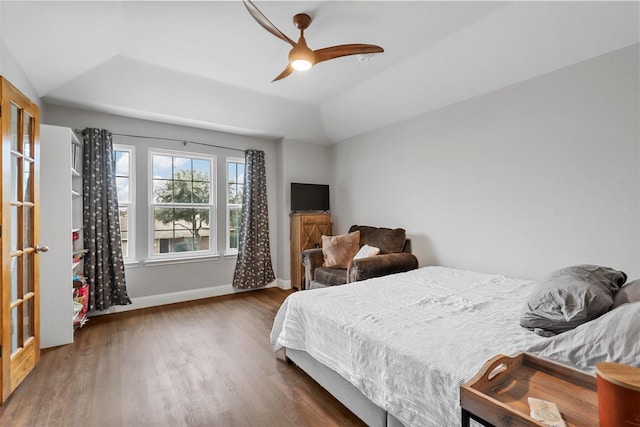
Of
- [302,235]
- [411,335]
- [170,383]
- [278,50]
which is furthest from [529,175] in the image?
[170,383]

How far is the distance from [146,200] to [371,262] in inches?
120

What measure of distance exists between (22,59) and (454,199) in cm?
426

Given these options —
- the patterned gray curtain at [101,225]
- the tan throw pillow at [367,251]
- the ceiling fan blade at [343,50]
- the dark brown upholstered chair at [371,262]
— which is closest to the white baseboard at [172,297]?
the patterned gray curtain at [101,225]

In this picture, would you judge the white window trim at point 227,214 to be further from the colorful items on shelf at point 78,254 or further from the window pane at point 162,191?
the colorful items on shelf at point 78,254

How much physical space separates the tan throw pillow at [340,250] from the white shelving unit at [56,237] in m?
2.73

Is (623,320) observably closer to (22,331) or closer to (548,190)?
(548,190)

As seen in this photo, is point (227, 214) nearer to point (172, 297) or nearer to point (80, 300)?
point (172, 297)

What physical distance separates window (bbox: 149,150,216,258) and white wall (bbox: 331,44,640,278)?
2.67 metres

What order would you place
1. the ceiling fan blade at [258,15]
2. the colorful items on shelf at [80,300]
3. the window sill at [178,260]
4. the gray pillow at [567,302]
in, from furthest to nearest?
the window sill at [178,260], the colorful items on shelf at [80,300], the ceiling fan blade at [258,15], the gray pillow at [567,302]

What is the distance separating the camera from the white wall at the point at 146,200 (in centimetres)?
360

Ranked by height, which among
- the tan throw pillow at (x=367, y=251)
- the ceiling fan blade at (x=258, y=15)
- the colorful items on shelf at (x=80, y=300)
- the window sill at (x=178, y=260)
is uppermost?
the ceiling fan blade at (x=258, y=15)

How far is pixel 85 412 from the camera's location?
185 centimetres

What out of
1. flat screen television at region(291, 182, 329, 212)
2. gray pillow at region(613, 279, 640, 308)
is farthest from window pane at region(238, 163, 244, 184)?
gray pillow at region(613, 279, 640, 308)

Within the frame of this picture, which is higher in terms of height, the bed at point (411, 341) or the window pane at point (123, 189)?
the window pane at point (123, 189)
